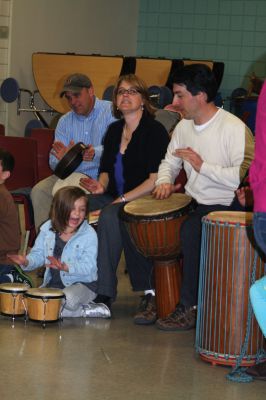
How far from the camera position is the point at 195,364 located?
3.83m

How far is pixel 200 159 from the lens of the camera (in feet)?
14.4

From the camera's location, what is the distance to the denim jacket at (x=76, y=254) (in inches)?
183

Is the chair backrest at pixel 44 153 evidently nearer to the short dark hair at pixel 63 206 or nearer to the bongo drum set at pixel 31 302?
the short dark hair at pixel 63 206

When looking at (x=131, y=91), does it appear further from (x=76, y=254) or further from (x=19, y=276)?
(x=19, y=276)

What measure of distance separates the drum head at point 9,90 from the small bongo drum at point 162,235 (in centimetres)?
492

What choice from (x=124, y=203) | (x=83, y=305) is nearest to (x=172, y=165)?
(x=124, y=203)

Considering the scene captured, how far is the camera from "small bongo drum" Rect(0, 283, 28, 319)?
4.46 m

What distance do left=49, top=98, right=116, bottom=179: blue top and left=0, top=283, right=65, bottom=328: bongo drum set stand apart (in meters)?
1.33

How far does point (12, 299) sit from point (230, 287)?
1241 mm

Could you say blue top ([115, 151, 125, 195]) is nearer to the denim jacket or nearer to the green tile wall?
the denim jacket

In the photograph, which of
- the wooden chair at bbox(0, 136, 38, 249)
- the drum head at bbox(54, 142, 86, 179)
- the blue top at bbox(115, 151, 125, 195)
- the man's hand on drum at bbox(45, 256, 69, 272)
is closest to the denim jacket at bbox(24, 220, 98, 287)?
the man's hand on drum at bbox(45, 256, 69, 272)

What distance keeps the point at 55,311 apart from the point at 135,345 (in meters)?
0.51

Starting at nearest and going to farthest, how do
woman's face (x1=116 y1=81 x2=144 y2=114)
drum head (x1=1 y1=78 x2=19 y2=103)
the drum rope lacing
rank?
the drum rope lacing < woman's face (x1=116 y1=81 x2=144 y2=114) < drum head (x1=1 y1=78 x2=19 y2=103)

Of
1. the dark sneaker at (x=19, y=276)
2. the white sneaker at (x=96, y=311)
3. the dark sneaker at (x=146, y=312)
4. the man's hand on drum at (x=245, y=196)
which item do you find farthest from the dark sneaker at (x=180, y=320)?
the dark sneaker at (x=19, y=276)
